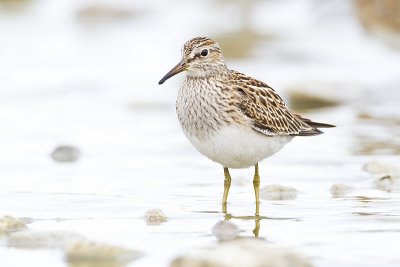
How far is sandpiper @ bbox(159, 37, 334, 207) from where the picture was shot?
7.76 meters

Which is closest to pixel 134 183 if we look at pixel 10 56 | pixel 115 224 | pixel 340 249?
pixel 115 224

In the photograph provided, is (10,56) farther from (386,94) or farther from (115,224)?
(115,224)

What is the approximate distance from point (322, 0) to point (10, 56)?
787 centimetres

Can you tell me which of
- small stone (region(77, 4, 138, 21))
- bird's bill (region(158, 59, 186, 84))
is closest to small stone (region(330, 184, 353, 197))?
bird's bill (region(158, 59, 186, 84))

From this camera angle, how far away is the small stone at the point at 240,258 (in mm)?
5363

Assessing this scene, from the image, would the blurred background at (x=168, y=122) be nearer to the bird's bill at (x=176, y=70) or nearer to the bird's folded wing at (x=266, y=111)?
the bird's folded wing at (x=266, y=111)

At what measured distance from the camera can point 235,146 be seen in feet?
25.4

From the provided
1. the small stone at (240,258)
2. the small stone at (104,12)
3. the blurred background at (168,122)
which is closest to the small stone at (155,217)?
the blurred background at (168,122)

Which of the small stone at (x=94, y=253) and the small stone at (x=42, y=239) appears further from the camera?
the small stone at (x=42, y=239)

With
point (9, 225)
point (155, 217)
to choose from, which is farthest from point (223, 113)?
point (9, 225)

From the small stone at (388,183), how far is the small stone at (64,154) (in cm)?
321

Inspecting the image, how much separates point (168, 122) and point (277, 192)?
14.4 ft

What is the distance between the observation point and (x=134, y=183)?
906 cm

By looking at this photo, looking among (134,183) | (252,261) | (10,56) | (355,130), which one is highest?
(10,56)
